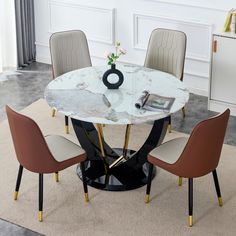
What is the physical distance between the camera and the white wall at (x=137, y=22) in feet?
19.1

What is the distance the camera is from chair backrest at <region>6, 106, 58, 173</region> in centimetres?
384

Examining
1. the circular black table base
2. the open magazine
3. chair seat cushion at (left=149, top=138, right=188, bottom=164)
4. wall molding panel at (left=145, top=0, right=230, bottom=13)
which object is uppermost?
wall molding panel at (left=145, top=0, right=230, bottom=13)

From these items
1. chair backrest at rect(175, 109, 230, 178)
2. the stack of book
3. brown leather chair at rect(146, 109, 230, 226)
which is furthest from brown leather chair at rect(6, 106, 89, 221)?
the stack of book

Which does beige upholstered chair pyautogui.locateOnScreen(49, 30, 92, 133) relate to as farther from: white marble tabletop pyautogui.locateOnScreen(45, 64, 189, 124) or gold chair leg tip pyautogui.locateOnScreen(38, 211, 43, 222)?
gold chair leg tip pyautogui.locateOnScreen(38, 211, 43, 222)

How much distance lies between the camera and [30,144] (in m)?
3.91

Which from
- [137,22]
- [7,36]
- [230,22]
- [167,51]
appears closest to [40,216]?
[167,51]

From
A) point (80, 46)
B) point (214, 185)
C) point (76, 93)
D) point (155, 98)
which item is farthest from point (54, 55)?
point (214, 185)

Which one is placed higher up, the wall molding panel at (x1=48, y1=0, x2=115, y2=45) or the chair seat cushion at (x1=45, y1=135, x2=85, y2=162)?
the wall molding panel at (x1=48, y1=0, x2=115, y2=45)

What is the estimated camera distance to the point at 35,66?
6.92 meters

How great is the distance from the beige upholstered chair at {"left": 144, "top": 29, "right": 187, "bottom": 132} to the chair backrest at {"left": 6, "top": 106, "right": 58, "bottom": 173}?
1.78 m

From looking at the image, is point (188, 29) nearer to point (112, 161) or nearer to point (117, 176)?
point (112, 161)

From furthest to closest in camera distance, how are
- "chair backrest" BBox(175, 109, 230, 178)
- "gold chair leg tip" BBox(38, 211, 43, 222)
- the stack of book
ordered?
the stack of book < "gold chair leg tip" BBox(38, 211, 43, 222) < "chair backrest" BBox(175, 109, 230, 178)

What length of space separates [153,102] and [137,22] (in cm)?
207

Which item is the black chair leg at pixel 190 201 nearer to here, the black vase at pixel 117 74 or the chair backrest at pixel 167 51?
the black vase at pixel 117 74
